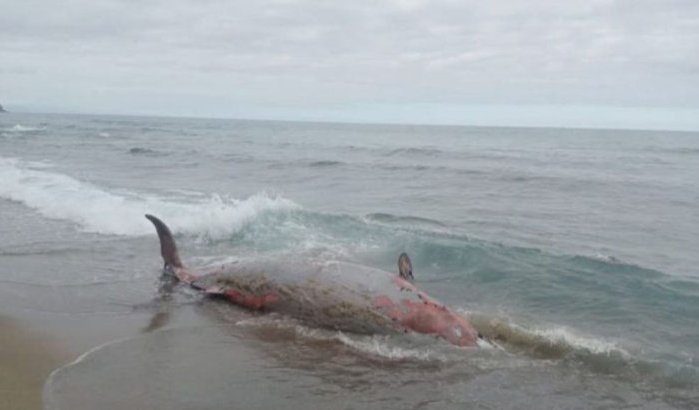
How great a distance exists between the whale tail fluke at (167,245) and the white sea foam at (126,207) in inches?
151

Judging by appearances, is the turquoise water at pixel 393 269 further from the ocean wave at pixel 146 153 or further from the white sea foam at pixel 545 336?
the ocean wave at pixel 146 153

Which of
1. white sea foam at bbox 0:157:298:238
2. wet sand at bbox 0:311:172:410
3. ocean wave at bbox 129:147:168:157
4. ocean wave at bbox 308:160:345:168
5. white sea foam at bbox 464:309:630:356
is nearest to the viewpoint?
wet sand at bbox 0:311:172:410

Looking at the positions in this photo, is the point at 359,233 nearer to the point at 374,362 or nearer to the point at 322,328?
the point at 322,328

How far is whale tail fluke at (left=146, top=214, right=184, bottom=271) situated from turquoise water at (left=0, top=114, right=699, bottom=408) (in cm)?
42

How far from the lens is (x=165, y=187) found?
24.0 metres

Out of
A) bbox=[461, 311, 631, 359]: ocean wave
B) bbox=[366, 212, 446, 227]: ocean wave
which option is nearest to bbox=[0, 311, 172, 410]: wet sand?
bbox=[461, 311, 631, 359]: ocean wave

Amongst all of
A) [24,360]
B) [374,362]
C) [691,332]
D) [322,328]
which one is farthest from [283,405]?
[691,332]

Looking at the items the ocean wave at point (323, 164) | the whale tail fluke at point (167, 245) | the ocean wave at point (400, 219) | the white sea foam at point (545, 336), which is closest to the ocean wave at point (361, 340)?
the white sea foam at point (545, 336)

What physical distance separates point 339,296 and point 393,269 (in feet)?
12.2

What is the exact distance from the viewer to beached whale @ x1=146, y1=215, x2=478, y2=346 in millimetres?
7652

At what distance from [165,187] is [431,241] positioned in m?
13.4

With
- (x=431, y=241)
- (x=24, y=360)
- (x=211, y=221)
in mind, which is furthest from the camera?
(x=211, y=221)

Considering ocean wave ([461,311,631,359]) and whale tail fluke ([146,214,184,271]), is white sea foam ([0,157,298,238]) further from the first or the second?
ocean wave ([461,311,631,359])

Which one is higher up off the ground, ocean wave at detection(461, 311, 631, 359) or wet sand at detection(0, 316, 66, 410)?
ocean wave at detection(461, 311, 631, 359)
